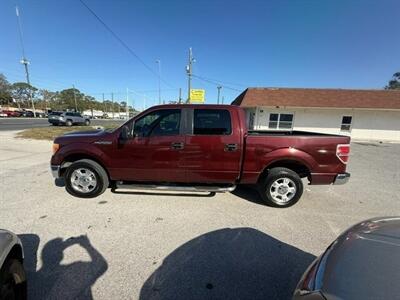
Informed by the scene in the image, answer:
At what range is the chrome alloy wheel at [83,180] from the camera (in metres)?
4.23

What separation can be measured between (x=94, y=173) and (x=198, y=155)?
6.92 ft

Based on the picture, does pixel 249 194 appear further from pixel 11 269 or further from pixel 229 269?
pixel 11 269

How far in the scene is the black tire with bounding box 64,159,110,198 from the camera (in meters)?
4.19

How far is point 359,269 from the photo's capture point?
1310 mm

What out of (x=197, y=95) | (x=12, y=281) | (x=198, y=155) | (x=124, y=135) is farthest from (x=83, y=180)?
(x=197, y=95)

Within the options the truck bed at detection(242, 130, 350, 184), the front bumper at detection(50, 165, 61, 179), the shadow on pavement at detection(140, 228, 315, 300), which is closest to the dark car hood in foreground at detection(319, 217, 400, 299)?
the shadow on pavement at detection(140, 228, 315, 300)

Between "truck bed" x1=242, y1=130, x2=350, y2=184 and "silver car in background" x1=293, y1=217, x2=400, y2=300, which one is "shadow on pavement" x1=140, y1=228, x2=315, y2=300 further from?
"truck bed" x1=242, y1=130, x2=350, y2=184

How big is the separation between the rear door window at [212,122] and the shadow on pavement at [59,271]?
2574mm

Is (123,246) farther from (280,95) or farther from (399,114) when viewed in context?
(399,114)

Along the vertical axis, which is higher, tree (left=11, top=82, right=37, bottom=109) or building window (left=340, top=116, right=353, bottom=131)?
tree (left=11, top=82, right=37, bottom=109)

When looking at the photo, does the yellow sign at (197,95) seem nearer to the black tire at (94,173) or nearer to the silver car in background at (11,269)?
the black tire at (94,173)

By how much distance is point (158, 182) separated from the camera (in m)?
4.41

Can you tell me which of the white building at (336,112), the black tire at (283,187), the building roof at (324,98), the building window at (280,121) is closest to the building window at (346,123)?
the white building at (336,112)

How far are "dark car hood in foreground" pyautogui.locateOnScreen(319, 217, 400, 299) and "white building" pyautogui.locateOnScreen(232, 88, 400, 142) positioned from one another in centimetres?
1940
